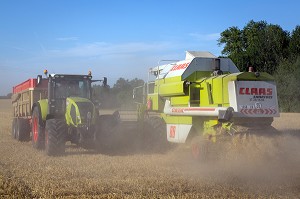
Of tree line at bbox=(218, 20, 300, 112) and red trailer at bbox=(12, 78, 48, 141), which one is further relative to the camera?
tree line at bbox=(218, 20, 300, 112)

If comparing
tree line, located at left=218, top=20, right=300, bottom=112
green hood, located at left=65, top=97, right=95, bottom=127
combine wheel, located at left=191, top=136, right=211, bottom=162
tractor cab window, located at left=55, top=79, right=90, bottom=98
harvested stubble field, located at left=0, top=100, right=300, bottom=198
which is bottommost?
harvested stubble field, located at left=0, top=100, right=300, bottom=198

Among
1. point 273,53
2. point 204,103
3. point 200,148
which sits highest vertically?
point 273,53

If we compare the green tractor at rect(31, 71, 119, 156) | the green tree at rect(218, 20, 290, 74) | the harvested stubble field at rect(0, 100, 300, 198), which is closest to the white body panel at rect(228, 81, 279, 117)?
the harvested stubble field at rect(0, 100, 300, 198)

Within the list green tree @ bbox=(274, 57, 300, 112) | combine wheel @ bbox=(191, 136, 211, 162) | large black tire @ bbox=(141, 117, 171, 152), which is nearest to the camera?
combine wheel @ bbox=(191, 136, 211, 162)

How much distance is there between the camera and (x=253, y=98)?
9.81 m

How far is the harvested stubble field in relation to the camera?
6.54 metres

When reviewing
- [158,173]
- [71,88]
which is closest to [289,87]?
[71,88]

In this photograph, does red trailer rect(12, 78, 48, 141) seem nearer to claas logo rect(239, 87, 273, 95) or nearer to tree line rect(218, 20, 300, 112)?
claas logo rect(239, 87, 273, 95)

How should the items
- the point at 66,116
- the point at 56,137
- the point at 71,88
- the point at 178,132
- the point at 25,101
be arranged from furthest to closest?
the point at 25,101, the point at 71,88, the point at 66,116, the point at 178,132, the point at 56,137

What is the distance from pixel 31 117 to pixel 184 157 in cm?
579

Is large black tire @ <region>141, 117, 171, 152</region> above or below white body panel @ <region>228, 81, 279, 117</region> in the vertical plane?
below

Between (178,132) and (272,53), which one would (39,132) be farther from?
(272,53)

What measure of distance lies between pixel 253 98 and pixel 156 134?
3.47 meters

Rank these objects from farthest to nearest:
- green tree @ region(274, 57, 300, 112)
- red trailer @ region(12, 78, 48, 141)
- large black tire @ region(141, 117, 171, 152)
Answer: green tree @ region(274, 57, 300, 112)
red trailer @ region(12, 78, 48, 141)
large black tire @ region(141, 117, 171, 152)
